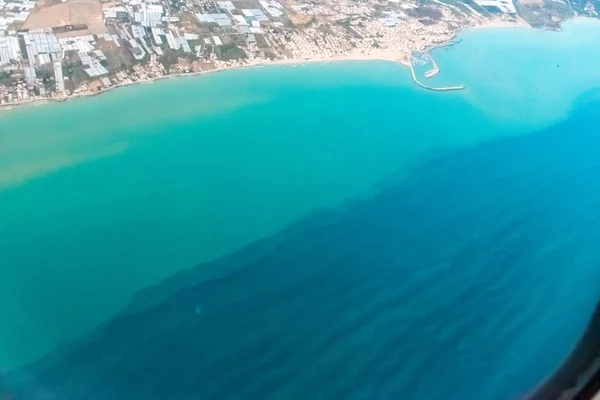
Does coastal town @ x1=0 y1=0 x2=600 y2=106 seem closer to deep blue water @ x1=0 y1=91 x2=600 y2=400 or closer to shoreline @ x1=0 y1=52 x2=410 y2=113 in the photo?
shoreline @ x1=0 y1=52 x2=410 y2=113

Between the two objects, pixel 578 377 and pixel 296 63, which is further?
pixel 296 63

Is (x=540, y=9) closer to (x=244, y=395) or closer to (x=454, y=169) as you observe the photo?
(x=454, y=169)

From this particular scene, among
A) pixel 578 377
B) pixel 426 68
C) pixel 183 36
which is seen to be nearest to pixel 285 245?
pixel 578 377

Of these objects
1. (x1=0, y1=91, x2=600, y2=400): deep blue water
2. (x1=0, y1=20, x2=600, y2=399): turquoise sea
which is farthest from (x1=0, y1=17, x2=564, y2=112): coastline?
(x1=0, y1=91, x2=600, y2=400): deep blue water

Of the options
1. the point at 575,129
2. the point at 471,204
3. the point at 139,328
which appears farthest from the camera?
the point at 575,129

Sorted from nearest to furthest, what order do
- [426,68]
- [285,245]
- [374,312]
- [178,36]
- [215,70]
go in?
1. [374,312]
2. [285,245]
3. [215,70]
4. [178,36]
5. [426,68]

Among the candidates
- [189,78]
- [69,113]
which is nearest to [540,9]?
[189,78]

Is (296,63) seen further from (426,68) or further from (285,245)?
(285,245)
